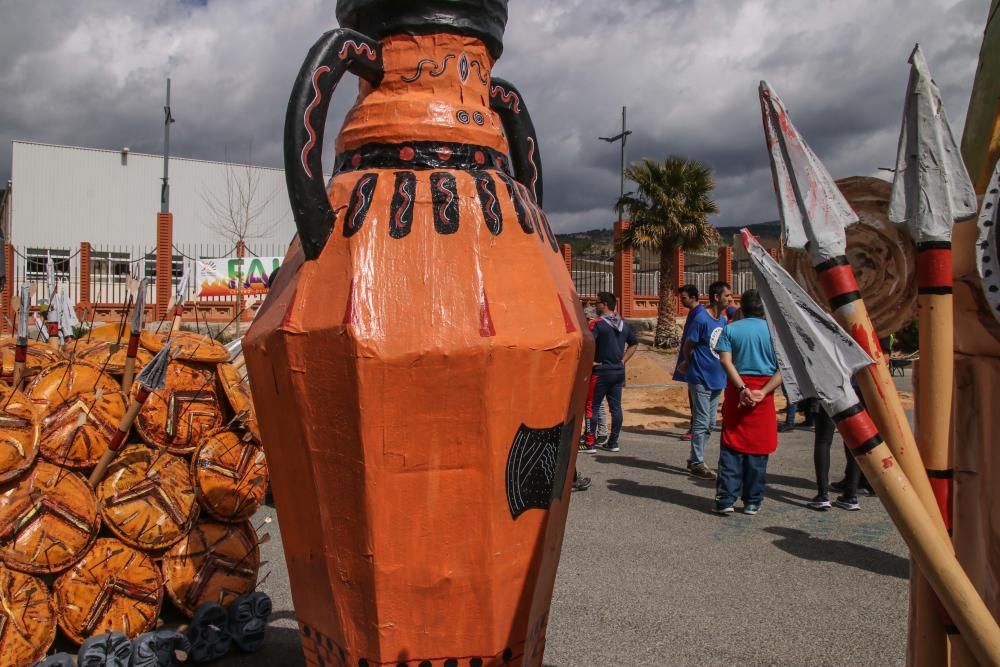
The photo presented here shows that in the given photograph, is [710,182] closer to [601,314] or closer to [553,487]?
[601,314]

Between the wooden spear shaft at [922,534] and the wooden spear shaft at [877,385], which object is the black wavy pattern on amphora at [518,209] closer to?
the wooden spear shaft at [877,385]

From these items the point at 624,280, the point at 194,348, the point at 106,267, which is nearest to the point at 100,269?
the point at 106,267

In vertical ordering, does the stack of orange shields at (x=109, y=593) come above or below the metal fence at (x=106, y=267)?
below

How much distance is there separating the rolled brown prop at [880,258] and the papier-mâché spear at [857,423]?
0.62 metres

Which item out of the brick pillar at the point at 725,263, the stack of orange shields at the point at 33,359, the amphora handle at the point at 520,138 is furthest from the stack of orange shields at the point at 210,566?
the brick pillar at the point at 725,263

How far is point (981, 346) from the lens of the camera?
4.63ft

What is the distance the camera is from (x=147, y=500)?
123 inches

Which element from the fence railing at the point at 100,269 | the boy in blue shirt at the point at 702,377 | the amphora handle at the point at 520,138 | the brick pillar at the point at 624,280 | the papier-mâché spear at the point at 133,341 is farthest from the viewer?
the brick pillar at the point at 624,280

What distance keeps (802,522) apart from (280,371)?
14.8 ft

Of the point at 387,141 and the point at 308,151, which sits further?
the point at 387,141


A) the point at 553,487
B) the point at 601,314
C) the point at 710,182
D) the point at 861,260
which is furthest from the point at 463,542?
the point at 710,182

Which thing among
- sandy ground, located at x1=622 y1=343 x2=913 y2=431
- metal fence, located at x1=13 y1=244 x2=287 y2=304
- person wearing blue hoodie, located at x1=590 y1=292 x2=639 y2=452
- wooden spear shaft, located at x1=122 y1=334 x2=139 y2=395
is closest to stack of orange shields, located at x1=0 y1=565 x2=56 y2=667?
wooden spear shaft, located at x1=122 y1=334 x2=139 y2=395

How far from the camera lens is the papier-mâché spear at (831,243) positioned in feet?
3.94

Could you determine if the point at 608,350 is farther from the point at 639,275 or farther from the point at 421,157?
the point at 639,275
